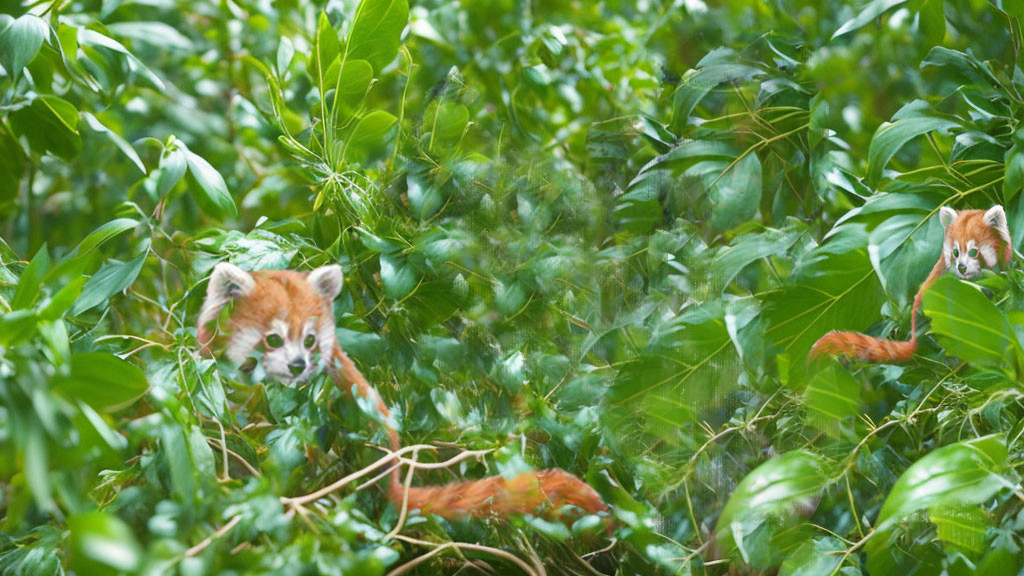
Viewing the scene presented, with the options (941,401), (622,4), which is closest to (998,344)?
(941,401)

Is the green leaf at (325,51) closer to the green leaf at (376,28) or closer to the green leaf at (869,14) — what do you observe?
the green leaf at (376,28)

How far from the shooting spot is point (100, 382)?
291 millimetres

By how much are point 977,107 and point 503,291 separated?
281mm

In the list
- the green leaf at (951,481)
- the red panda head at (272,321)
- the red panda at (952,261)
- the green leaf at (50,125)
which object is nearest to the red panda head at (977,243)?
the red panda at (952,261)

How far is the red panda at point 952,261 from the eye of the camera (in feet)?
1.34

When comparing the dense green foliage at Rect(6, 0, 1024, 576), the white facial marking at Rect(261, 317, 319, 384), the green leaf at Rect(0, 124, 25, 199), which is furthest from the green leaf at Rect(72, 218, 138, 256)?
the green leaf at Rect(0, 124, 25, 199)

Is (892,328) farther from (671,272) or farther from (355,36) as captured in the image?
(355,36)

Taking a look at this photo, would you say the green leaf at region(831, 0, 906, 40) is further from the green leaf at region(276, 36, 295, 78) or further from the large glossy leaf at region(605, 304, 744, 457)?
the green leaf at region(276, 36, 295, 78)

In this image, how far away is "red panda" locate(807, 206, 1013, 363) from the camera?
0.41 meters

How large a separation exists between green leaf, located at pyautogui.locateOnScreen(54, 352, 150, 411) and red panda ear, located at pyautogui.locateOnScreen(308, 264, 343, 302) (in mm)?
120

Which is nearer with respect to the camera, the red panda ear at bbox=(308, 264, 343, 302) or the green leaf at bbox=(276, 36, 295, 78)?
the red panda ear at bbox=(308, 264, 343, 302)

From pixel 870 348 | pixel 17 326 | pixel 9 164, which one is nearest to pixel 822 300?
pixel 870 348

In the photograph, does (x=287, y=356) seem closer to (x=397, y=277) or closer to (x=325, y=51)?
(x=397, y=277)

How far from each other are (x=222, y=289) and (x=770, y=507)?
0.29 meters
